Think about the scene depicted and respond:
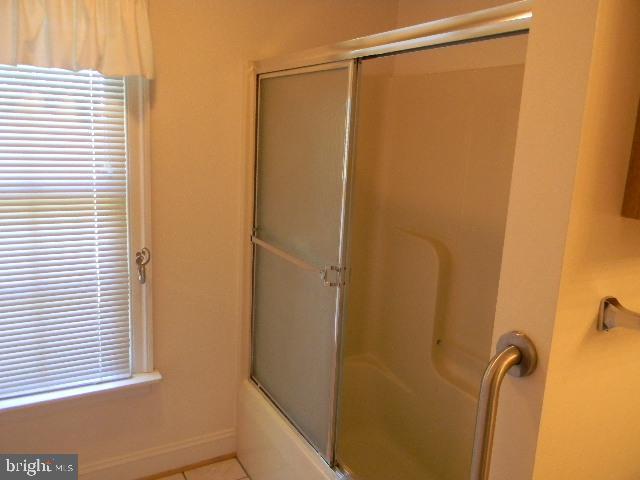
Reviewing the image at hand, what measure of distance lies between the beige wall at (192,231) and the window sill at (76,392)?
4cm

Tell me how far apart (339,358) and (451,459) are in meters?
0.78

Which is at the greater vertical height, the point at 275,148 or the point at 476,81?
the point at 476,81

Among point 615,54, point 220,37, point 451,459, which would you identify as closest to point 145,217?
point 220,37

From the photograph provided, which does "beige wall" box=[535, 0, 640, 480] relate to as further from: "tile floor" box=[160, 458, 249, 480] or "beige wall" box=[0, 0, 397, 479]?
"tile floor" box=[160, 458, 249, 480]

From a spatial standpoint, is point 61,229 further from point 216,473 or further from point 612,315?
point 612,315

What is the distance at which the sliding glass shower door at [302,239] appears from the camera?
1.71m

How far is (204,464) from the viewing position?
240 centimetres

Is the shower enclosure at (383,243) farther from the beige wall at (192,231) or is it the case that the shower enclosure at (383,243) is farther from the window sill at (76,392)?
the window sill at (76,392)

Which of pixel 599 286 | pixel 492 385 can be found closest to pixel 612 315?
pixel 599 286

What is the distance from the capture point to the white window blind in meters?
1.82

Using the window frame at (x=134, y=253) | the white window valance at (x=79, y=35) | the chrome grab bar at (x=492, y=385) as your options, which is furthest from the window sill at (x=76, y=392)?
the chrome grab bar at (x=492, y=385)

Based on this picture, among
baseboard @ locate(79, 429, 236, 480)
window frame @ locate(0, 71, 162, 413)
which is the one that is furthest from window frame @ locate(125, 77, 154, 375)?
baseboard @ locate(79, 429, 236, 480)

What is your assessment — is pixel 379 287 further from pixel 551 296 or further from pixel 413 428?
pixel 551 296

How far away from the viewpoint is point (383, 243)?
8.56 feet
